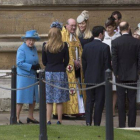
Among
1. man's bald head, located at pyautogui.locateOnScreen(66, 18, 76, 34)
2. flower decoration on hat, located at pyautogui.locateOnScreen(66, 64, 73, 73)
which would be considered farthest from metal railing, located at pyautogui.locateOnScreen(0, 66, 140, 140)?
man's bald head, located at pyautogui.locateOnScreen(66, 18, 76, 34)

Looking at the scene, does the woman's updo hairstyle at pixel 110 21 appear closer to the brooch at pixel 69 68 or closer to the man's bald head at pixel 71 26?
the man's bald head at pixel 71 26

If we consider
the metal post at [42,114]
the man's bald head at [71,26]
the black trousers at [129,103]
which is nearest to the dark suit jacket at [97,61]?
the black trousers at [129,103]

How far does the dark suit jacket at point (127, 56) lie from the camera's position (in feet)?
37.0

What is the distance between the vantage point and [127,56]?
11.3 metres

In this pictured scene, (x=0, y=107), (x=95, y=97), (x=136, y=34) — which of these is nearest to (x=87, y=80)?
(x=95, y=97)

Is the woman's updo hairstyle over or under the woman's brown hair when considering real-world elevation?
over

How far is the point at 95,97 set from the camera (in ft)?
37.6

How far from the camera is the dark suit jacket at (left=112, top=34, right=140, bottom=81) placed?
1127 cm

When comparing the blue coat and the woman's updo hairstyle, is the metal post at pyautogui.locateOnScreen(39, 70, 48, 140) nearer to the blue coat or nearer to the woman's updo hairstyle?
the blue coat

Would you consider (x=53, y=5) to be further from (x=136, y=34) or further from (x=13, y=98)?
(x=13, y=98)

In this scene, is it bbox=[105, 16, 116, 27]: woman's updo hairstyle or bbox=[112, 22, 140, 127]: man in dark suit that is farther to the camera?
bbox=[105, 16, 116, 27]: woman's updo hairstyle

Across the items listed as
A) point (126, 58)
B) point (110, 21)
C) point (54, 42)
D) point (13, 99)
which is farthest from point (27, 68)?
point (110, 21)

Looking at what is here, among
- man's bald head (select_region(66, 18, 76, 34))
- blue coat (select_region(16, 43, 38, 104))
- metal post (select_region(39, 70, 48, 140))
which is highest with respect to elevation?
man's bald head (select_region(66, 18, 76, 34))

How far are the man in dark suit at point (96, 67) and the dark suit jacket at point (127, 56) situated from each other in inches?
5.4
